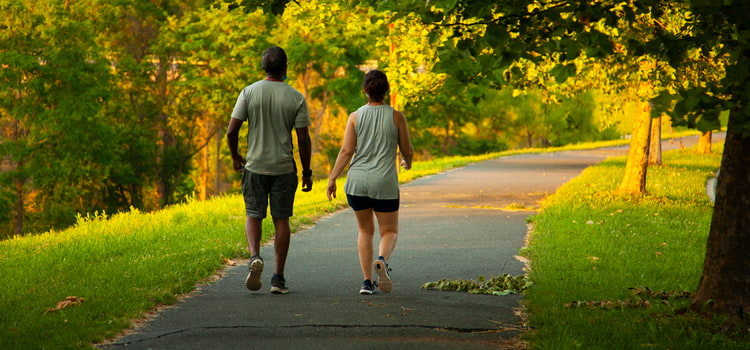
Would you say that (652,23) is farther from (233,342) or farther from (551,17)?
(233,342)

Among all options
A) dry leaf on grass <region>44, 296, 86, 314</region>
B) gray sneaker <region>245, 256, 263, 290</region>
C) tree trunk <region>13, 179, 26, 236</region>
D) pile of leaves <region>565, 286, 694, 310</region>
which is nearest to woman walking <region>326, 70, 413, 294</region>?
gray sneaker <region>245, 256, 263, 290</region>

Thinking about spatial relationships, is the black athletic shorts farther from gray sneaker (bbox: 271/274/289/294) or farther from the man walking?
gray sneaker (bbox: 271/274/289/294)

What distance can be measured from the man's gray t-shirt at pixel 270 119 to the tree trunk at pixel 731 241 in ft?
10.4

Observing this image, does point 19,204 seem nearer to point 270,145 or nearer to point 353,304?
point 270,145

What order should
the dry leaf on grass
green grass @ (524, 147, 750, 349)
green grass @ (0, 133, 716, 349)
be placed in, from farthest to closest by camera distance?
the dry leaf on grass → green grass @ (0, 133, 716, 349) → green grass @ (524, 147, 750, 349)

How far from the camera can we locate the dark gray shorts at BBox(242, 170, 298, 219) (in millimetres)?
6895

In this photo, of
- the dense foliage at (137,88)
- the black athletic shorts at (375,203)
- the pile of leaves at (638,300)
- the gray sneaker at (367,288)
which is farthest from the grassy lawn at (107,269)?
the dense foliage at (137,88)

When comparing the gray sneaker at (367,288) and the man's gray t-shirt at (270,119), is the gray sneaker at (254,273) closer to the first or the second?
the man's gray t-shirt at (270,119)

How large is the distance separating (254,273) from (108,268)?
2.05 meters

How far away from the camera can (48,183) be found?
95.9 ft

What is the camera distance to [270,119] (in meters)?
6.76

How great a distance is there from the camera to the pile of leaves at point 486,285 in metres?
7.17

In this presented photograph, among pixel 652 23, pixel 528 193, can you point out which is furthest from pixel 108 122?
pixel 652 23

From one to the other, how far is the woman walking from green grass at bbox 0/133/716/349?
163 cm
